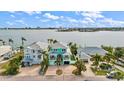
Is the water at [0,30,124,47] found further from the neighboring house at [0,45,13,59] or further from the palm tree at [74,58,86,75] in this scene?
the palm tree at [74,58,86,75]

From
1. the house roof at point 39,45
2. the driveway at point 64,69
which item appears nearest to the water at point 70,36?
the house roof at point 39,45

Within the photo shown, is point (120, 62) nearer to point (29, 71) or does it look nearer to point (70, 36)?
point (70, 36)

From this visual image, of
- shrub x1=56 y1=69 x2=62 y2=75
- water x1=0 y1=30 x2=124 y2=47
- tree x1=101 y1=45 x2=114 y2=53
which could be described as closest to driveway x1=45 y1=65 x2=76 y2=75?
shrub x1=56 y1=69 x2=62 y2=75

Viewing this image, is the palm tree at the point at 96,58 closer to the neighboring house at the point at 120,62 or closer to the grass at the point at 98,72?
the grass at the point at 98,72

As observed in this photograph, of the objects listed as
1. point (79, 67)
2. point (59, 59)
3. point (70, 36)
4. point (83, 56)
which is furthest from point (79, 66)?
point (70, 36)
